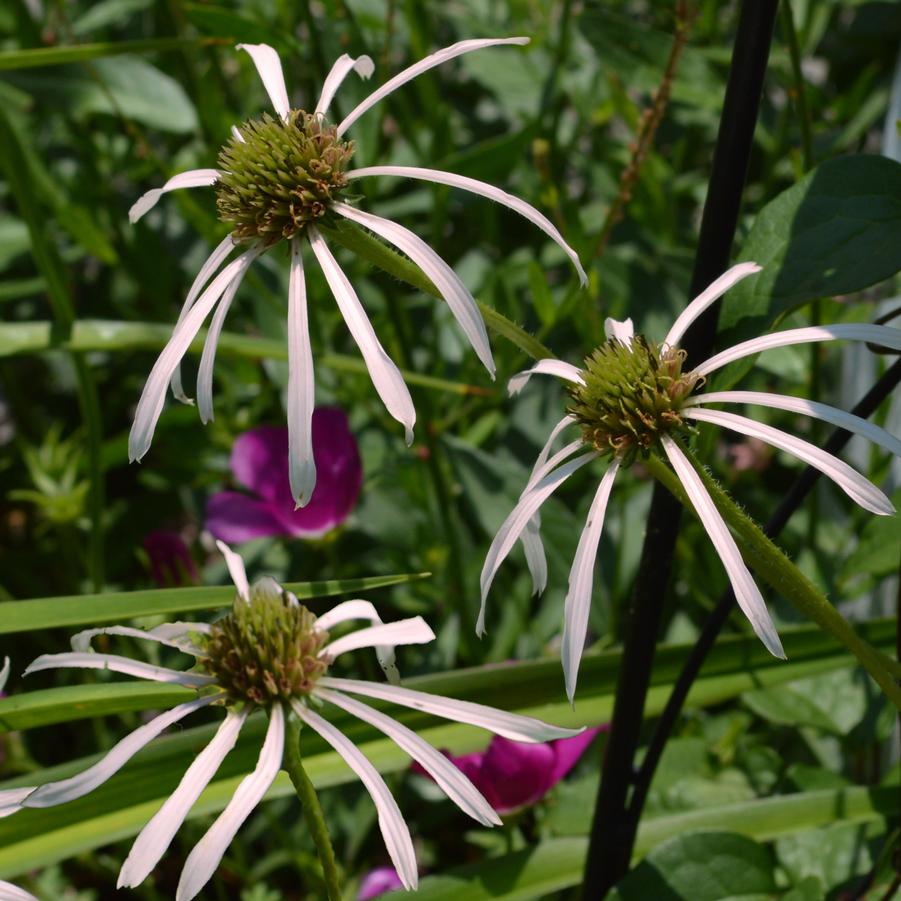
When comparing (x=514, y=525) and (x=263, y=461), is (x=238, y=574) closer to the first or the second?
(x=514, y=525)

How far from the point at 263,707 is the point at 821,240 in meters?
0.27

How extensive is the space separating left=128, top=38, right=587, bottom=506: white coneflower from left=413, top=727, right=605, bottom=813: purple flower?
0.96ft

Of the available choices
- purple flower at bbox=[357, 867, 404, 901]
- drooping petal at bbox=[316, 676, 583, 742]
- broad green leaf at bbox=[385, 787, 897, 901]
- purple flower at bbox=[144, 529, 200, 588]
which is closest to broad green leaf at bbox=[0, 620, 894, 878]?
broad green leaf at bbox=[385, 787, 897, 901]

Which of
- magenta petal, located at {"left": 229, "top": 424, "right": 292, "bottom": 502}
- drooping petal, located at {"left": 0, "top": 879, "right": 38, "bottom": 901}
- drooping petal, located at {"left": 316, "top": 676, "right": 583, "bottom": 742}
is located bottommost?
magenta petal, located at {"left": 229, "top": 424, "right": 292, "bottom": 502}

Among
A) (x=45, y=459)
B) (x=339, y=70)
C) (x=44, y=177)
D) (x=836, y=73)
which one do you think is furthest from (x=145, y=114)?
(x=836, y=73)

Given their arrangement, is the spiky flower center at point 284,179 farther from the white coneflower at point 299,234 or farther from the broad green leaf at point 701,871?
the broad green leaf at point 701,871

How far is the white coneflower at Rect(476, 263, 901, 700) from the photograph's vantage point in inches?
14.2

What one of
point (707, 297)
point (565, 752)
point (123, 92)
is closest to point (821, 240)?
point (707, 297)

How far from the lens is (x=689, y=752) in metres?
0.77

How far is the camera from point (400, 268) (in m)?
0.40

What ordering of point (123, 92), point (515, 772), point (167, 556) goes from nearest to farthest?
point (515, 772), point (167, 556), point (123, 92)

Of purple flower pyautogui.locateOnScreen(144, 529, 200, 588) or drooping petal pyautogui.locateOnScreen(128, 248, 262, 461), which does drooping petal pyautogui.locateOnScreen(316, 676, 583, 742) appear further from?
purple flower pyautogui.locateOnScreen(144, 529, 200, 588)

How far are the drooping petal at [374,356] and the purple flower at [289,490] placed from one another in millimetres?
411

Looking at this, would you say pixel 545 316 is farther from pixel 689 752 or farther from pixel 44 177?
pixel 44 177
